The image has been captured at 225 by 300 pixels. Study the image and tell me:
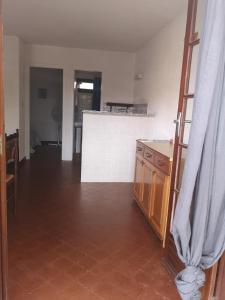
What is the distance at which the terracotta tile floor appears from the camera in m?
1.81

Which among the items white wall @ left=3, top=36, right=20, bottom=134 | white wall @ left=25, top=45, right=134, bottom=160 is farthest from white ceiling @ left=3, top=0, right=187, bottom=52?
white wall @ left=25, top=45, right=134, bottom=160

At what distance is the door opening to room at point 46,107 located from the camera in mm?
7797

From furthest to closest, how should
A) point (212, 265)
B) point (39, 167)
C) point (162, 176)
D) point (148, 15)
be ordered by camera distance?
point (39, 167), point (148, 15), point (162, 176), point (212, 265)

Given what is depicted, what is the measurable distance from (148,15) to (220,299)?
3135mm

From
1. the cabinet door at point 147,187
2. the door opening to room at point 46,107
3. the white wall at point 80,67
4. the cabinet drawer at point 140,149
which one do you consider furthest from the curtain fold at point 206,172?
the door opening to room at point 46,107

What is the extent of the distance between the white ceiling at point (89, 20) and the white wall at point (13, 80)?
256 millimetres

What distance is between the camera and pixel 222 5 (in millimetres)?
1316

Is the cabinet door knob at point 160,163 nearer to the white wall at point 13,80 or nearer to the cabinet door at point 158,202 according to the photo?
the cabinet door at point 158,202

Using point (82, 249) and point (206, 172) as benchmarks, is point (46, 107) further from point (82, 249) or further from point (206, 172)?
point (206, 172)

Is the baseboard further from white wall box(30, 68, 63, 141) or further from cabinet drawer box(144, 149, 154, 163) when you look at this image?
cabinet drawer box(144, 149, 154, 163)

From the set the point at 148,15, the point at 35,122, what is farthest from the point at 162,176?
the point at 35,122

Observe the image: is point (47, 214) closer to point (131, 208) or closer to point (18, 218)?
point (18, 218)

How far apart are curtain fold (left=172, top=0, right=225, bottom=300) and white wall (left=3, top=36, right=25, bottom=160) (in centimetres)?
419

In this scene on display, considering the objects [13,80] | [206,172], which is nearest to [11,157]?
[206,172]
